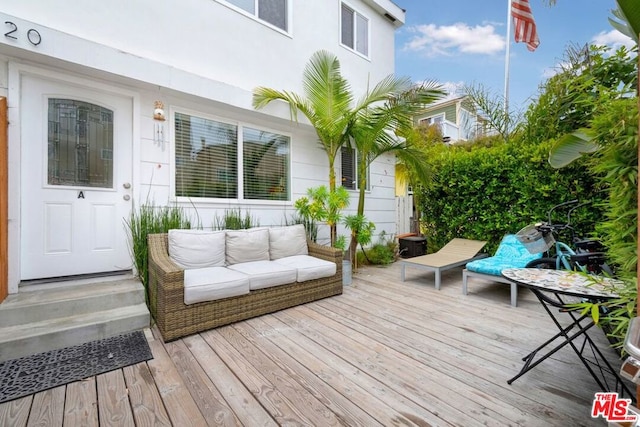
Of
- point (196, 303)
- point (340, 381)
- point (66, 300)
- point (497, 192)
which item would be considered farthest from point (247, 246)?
point (497, 192)

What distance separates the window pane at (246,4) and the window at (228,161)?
192cm

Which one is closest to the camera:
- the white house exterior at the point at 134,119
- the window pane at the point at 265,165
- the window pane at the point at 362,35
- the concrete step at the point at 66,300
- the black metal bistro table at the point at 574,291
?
the black metal bistro table at the point at 574,291

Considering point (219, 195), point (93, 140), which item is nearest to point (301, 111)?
point (219, 195)

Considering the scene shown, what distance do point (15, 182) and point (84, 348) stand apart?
1858 mm

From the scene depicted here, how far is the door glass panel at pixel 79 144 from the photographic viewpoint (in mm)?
3082

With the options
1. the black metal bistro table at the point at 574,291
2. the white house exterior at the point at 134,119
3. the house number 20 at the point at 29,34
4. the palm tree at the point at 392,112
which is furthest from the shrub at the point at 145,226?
the black metal bistro table at the point at 574,291

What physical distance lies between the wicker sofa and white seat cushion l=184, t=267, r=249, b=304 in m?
0.06

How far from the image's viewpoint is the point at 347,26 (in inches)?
241

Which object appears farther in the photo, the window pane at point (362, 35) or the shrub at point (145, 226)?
the window pane at point (362, 35)

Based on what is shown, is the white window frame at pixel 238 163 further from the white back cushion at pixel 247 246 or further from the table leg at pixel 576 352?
the table leg at pixel 576 352

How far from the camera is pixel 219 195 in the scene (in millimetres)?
4273

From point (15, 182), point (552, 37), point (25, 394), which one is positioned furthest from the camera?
point (552, 37)

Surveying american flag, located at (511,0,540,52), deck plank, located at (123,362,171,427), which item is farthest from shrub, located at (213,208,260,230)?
american flag, located at (511,0,540,52)

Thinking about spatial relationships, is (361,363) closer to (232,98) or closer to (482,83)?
(232,98)
